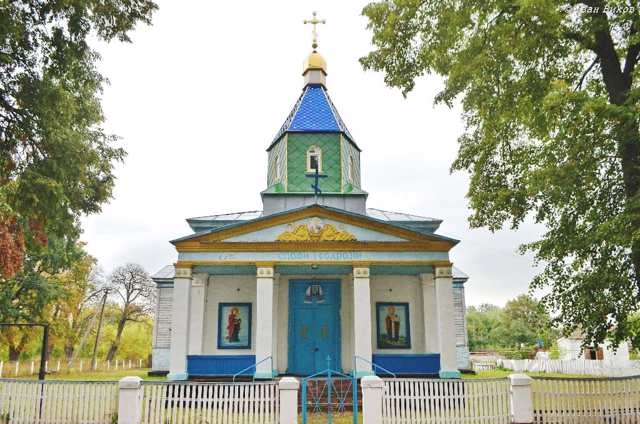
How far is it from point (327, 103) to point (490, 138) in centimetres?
1010

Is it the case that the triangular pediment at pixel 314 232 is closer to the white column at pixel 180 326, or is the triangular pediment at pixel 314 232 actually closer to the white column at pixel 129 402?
the white column at pixel 180 326

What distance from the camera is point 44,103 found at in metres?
10.9

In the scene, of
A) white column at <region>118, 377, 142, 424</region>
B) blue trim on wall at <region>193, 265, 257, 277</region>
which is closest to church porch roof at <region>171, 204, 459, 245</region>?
blue trim on wall at <region>193, 265, 257, 277</region>

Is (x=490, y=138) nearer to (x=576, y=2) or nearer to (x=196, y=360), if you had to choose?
(x=576, y=2)

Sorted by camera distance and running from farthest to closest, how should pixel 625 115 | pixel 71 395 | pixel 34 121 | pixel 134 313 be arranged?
pixel 134 313
pixel 34 121
pixel 71 395
pixel 625 115

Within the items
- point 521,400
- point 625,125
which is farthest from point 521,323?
point 625,125

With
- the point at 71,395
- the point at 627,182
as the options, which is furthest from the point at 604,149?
the point at 71,395

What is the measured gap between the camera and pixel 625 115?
7.83m

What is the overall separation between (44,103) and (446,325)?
11019mm

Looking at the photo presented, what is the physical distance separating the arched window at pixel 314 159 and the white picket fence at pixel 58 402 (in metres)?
10.7

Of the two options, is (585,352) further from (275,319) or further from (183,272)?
(183,272)

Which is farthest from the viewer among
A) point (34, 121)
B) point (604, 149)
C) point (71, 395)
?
point (34, 121)

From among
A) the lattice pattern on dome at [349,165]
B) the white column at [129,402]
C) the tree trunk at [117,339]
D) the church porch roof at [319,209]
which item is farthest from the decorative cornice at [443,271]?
the tree trunk at [117,339]

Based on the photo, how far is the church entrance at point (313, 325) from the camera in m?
15.4
